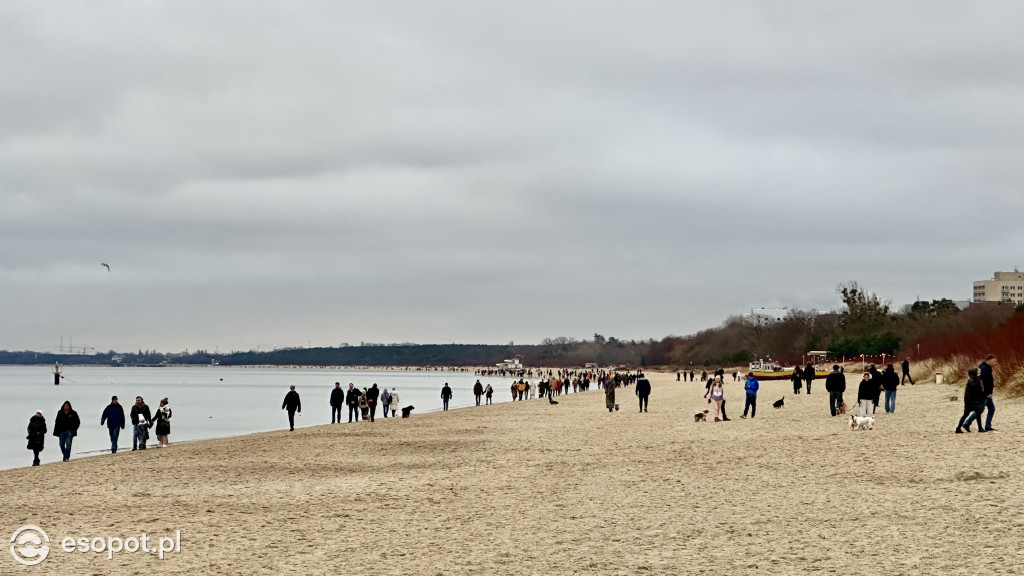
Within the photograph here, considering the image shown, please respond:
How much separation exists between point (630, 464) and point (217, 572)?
31.5 ft

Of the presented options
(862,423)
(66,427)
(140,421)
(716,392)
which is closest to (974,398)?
(862,423)

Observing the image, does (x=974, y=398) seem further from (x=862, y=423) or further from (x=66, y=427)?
(x=66, y=427)

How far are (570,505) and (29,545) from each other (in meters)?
6.56

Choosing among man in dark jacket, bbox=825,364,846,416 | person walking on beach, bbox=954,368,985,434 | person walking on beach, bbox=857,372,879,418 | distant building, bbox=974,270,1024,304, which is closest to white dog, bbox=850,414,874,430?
person walking on beach, bbox=857,372,879,418

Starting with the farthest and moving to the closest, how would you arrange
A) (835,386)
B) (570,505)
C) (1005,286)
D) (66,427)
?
(1005,286)
(835,386)
(66,427)
(570,505)

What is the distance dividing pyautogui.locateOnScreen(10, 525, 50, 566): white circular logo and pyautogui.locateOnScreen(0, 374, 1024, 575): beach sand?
175mm

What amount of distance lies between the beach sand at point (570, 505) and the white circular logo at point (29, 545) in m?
0.18

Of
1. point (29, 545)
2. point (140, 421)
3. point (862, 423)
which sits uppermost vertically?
point (140, 421)

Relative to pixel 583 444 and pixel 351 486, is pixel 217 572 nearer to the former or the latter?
pixel 351 486

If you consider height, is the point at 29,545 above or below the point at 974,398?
below

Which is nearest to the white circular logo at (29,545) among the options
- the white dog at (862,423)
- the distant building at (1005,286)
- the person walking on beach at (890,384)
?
the white dog at (862,423)

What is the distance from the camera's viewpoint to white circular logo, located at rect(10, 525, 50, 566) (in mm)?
10727

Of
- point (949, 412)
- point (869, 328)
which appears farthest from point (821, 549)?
point (869, 328)

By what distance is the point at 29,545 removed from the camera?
11547mm
